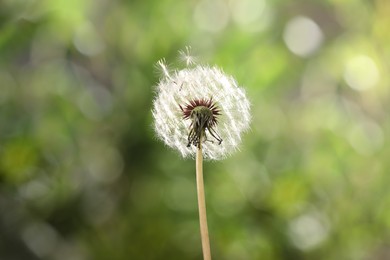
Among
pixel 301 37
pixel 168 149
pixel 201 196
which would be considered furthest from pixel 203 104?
pixel 301 37

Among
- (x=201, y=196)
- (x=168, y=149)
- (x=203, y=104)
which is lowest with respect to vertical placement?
(x=201, y=196)

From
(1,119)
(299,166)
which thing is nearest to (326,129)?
(299,166)

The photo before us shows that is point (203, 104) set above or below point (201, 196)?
above

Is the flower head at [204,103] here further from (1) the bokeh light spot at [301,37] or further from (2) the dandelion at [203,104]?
(1) the bokeh light spot at [301,37]

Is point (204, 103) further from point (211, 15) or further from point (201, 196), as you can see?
point (211, 15)

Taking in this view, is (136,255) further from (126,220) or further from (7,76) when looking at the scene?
(7,76)

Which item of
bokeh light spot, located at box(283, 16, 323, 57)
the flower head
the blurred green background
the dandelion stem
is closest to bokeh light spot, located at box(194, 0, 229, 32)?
the blurred green background

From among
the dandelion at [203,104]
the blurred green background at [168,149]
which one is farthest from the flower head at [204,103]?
the blurred green background at [168,149]

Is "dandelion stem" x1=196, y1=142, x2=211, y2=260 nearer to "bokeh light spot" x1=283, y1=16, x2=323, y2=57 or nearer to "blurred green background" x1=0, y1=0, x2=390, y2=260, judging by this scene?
"blurred green background" x1=0, y1=0, x2=390, y2=260
